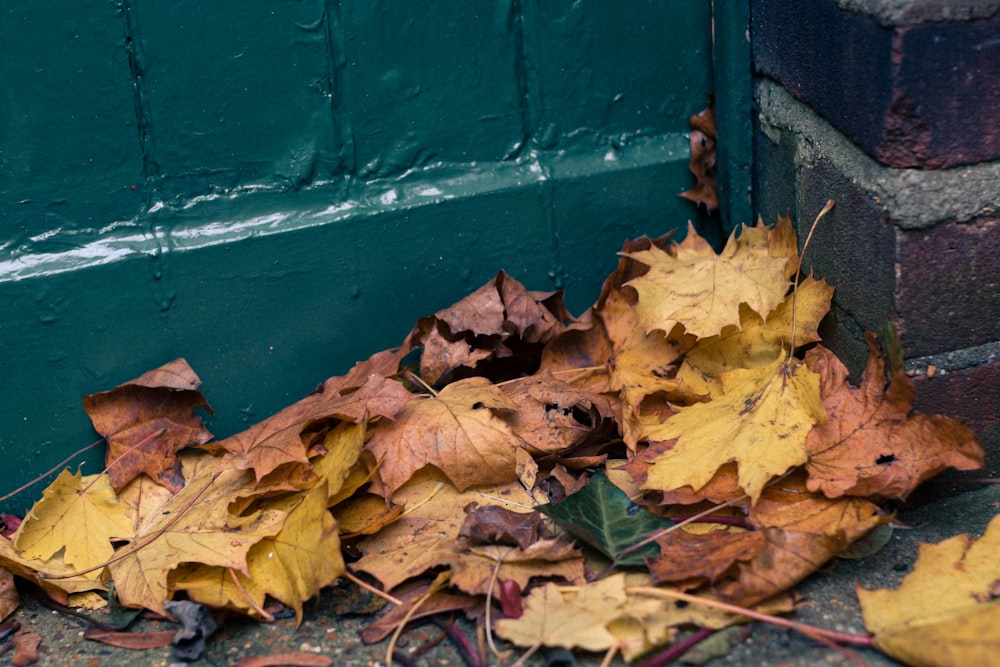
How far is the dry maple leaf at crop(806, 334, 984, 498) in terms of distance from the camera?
1.19 meters

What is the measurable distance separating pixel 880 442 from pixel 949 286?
0.73ft

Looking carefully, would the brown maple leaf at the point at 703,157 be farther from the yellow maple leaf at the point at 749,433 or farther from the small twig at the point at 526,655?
the small twig at the point at 526,655

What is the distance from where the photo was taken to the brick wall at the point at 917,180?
1186mm

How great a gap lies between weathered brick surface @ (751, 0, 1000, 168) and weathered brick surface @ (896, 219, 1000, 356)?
95 mm

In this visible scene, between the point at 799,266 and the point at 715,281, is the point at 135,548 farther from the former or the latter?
the point at 799,266

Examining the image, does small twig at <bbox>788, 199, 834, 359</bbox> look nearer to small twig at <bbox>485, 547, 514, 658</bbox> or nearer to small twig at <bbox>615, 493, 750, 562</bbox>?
small twig at <bbox>615, 493, 750, 562</bbox>

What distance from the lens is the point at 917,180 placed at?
4.03ft

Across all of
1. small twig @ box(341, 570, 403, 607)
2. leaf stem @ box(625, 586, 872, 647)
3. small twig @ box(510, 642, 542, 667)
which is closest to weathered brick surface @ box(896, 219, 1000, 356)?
leaf stem @ box(625, 586, 872, 647)

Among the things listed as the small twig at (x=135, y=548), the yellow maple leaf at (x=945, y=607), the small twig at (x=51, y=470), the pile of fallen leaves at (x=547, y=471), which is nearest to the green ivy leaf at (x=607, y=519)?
the pile of fallen leaves at (x=547, y=471)

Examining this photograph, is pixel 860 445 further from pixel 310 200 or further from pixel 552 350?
pixel 310 200

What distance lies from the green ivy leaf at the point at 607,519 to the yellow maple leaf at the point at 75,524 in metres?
0.64

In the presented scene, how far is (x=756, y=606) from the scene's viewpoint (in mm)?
1120

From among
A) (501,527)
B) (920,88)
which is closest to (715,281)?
(920,88)

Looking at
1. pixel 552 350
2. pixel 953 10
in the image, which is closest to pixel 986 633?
pixel 953 10
